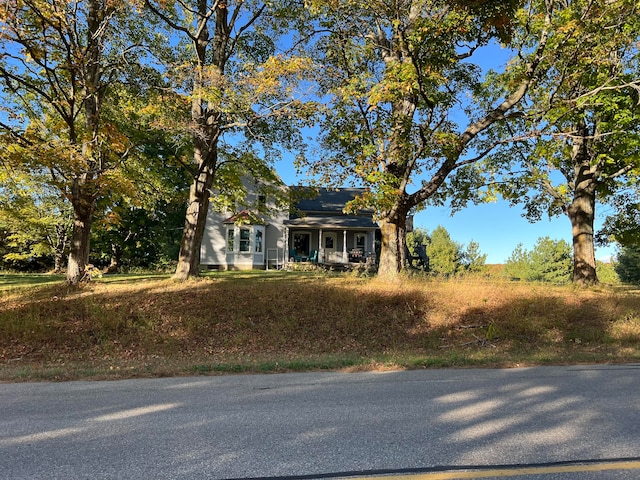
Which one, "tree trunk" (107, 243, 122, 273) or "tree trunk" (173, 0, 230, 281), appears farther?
"tree trunk" (107, 243, 122, 273)

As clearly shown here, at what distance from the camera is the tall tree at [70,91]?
33.6 feet

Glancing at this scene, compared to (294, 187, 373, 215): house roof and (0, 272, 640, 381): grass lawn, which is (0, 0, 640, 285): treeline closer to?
(0, 272, 640, 381): grass lawn

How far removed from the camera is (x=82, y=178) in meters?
11.5

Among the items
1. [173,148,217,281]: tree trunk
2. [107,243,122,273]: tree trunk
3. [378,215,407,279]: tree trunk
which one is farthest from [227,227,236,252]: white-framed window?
[378,215,407,279]: tree trunk

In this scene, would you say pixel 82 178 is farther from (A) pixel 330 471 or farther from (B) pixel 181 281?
(A) pixel 330 471

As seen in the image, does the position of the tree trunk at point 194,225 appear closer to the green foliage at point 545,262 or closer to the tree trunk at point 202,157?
the tree trunk at point 202,157

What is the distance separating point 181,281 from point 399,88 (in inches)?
358

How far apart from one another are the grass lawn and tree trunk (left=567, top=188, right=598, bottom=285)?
3.48 m

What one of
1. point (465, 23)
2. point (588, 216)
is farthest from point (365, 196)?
point (588, 216)

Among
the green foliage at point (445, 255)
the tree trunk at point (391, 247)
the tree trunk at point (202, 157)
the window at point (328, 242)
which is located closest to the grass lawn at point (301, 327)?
the tree trunk at point (391, 247)

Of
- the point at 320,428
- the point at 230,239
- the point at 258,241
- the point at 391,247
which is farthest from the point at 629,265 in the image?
the point at 320,428

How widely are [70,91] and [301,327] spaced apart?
10425 mm

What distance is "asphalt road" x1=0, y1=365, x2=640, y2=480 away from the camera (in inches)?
133

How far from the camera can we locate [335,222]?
27.5 meters
